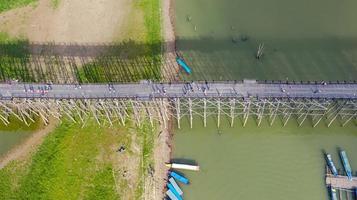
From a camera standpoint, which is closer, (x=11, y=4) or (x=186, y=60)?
(x=186, y=60)

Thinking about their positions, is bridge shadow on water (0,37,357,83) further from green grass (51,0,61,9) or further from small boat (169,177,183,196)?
small boat (169,177,183,196)

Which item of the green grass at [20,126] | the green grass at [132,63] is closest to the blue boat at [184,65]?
the green grass at [132,63]

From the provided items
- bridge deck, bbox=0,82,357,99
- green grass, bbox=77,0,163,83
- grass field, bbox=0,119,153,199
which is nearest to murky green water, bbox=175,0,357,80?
green grass, bbox=77,0,163,83

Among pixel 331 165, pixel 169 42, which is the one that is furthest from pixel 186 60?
pixel 331 165

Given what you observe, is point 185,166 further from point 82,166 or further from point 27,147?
point 27,147

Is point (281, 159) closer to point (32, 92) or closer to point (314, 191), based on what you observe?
point (314, 191)

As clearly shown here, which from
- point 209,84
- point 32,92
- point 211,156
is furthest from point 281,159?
point 32,92
